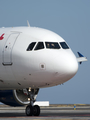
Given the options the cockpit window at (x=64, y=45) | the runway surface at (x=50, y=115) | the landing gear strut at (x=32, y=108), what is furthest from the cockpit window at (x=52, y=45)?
Answer: the runway surface at (x=50, y=115)

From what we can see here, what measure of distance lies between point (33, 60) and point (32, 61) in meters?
0.09

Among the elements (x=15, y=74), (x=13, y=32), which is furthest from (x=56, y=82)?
(x=13, y=32)

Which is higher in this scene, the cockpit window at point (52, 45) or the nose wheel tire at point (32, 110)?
the cockpit window at point (52, 45)

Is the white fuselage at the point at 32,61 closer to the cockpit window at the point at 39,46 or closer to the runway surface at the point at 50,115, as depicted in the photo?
the cockpit window at the point at 39,46

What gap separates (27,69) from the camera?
23594 millimetres

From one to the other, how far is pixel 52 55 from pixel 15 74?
2.98m

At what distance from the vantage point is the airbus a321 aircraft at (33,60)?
76.0 ft

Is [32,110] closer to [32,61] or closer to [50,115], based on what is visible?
[50,115]

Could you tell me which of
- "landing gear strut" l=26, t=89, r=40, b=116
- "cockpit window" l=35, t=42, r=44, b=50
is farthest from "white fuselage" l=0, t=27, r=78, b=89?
"landing gear strut" l=26, t=89, r=40, b=116

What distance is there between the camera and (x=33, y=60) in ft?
76.7

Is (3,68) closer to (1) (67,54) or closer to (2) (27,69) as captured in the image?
(2) (27,69)

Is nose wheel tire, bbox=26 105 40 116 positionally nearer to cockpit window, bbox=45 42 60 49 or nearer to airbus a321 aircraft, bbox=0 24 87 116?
airbus a321 aircraft, bbox=0 24 87 116

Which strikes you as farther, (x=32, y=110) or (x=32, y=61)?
(x=32, y=110)

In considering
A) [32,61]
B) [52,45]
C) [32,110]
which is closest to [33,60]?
[32,61]
